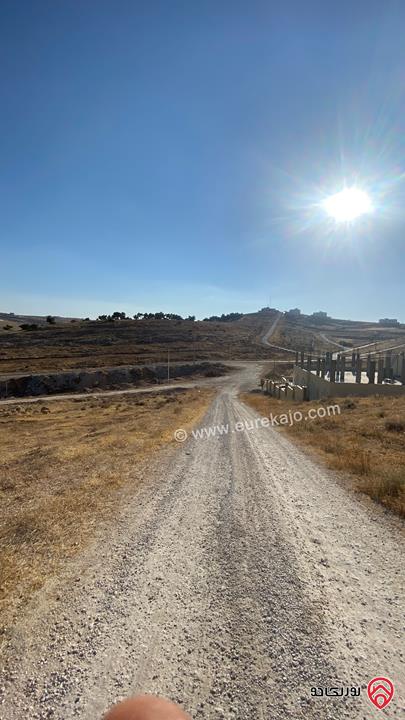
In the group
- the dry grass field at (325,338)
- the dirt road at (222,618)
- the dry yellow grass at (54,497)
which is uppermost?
the dry grass field at (325,338)

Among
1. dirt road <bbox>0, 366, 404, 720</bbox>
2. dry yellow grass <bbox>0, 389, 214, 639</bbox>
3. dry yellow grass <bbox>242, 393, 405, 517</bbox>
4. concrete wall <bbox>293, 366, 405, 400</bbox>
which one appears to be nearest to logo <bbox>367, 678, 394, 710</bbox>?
dirt road <bbox>0, 366, 404, 720</bbox>

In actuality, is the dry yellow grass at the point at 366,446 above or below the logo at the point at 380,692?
below

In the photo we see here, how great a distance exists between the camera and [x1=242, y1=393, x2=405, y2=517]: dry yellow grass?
345 inches

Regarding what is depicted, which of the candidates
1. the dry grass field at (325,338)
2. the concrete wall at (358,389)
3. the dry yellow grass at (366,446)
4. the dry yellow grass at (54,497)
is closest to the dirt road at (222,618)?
the dry yellow grass at (54,497)

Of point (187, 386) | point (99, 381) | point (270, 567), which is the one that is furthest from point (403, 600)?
point (99, 381)

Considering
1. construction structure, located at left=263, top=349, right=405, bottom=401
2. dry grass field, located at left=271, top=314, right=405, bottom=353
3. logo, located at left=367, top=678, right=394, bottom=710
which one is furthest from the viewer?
dry grass field, located at left=271, top=314, right=405, bottom=353

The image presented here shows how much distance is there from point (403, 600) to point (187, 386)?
54.4 meters

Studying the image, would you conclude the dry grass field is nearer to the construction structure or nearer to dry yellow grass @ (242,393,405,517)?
the construction structure

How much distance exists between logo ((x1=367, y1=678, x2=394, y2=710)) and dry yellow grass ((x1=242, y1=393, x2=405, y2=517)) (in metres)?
4.84

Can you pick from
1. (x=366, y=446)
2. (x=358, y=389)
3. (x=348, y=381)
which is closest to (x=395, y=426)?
(x=366, y=446)

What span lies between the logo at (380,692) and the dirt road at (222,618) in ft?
0.20

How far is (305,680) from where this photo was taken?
3.34 metres

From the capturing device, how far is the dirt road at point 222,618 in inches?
126

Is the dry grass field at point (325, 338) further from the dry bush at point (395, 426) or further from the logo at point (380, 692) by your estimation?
the logo at point (380, 692)
